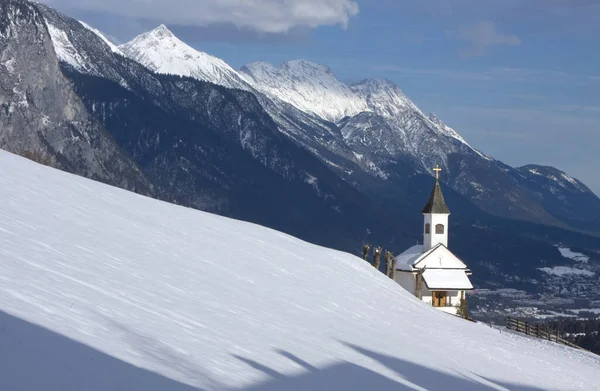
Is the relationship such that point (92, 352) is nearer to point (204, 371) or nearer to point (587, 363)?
point (204, 371)

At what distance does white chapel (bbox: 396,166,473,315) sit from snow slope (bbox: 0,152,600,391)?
24.2 m

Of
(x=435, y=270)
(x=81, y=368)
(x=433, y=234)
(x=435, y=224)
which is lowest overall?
(x=81, y=368)

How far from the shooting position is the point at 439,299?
195 ft

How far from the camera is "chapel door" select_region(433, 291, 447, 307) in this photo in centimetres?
5900

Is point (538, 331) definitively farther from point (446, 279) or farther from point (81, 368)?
point (81, 368)

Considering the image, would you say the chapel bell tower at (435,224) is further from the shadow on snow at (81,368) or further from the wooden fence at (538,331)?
the shadow on snow at (81,368)

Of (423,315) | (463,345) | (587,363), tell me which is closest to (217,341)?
(463,345)

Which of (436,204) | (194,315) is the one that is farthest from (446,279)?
(194,315)

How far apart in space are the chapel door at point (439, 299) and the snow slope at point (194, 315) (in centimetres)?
2433

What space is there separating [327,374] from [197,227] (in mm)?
12439

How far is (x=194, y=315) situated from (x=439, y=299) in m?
43.8

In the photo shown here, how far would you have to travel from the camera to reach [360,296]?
30.0 meters

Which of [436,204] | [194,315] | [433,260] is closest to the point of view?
[194,315]

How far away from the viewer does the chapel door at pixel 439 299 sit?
59.0m
